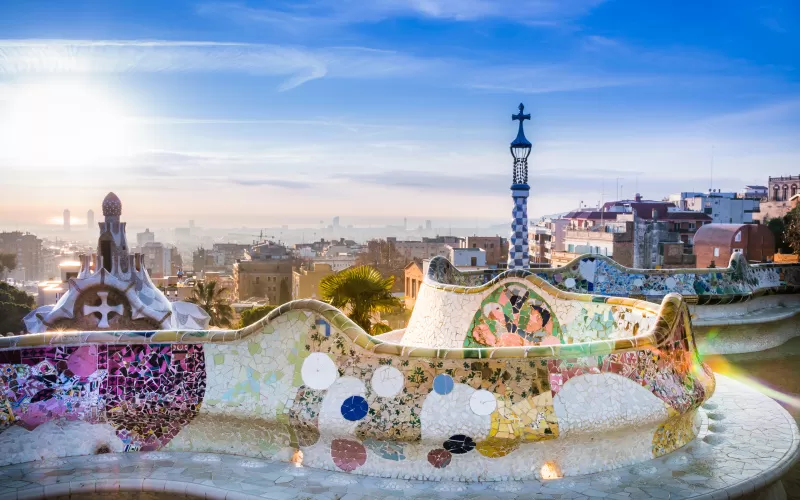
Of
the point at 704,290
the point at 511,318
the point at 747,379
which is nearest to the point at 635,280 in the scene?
the point at 704,290

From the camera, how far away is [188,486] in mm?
5215

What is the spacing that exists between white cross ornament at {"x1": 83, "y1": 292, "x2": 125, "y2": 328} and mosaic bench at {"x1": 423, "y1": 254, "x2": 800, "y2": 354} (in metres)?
7.52

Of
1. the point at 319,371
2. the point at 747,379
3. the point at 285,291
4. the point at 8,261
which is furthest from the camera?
the point at 285,291

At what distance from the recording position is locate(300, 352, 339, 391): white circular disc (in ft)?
18.6

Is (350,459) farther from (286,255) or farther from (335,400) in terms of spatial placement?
(286,255)

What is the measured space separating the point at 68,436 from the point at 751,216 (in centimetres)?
5774

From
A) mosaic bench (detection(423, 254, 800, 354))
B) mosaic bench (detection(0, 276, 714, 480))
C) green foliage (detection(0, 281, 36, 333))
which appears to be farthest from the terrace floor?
green foliage (detection(0, 281, 36, 333))

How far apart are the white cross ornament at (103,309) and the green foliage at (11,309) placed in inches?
673

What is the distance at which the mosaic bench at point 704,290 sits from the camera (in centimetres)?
1148

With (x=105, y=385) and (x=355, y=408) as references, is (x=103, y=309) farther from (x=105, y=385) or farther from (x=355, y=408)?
(x=355, y=408)

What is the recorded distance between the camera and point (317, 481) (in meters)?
5.41

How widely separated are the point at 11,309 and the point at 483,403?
31.2 metres

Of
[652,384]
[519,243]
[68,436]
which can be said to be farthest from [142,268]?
[652,384]

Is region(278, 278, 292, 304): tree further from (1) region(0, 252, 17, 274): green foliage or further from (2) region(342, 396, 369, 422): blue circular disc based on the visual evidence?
(2) region(342, 396, 369, 422): blue circular disc
